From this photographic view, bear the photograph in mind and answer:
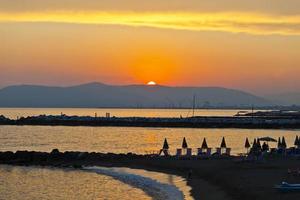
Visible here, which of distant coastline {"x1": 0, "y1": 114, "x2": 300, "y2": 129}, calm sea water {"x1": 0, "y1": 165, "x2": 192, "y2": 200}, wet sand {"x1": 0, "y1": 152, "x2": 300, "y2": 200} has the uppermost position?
distant coastline {"x1": 0, "y1": 114, "x2": 300, "y2": 129}

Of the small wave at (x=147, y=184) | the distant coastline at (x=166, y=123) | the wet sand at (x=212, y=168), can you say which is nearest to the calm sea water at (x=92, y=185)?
the small wave at (x=147, y=184)

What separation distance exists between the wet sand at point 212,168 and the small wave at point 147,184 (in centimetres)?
93

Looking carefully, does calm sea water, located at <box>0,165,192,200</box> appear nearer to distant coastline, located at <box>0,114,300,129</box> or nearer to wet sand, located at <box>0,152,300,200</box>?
wet sand, located at <box>0,152,300,200</box>

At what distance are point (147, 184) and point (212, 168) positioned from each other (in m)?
4.55

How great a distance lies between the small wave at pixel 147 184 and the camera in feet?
84.7

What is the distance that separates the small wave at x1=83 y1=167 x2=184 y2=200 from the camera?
25812 mm

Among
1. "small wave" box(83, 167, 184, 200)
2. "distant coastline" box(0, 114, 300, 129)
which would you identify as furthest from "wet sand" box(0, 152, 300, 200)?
"distant coastline" box(0, 114, 300, 129)

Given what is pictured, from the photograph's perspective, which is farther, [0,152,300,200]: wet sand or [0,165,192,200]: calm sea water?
[0,165,192,200]: calm sea water

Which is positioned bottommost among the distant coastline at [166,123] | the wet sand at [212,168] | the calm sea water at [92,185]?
the calm sea water at [92,185]

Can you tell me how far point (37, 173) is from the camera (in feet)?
124

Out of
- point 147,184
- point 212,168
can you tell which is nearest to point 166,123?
point 212,168

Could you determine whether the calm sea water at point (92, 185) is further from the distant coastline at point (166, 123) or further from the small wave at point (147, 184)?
the distant coastline at point (166, 123)

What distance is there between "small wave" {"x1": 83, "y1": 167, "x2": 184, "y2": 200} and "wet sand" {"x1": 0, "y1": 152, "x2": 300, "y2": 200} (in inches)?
36.7

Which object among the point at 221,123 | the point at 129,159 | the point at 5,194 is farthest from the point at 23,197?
the point at 221,123
